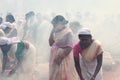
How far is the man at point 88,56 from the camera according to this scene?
18.8 ft

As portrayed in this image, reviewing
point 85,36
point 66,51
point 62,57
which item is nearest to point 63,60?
point 62,57

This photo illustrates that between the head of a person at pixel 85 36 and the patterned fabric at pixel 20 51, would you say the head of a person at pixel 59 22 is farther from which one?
the head of a person at pixel 85 36

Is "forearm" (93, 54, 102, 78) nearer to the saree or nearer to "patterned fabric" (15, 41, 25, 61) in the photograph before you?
the saree

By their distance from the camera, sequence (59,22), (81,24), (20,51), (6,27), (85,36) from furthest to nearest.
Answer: (81,24)
(6,27)
(59,22)
(20,51)
(85,36)

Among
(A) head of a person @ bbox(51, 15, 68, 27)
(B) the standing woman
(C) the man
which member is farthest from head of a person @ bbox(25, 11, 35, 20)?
(C) the man

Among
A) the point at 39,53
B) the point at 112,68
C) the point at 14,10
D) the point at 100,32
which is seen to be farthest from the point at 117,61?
the point at 14,10

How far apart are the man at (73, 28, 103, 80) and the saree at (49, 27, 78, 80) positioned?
0.91 metres

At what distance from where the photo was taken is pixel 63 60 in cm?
686

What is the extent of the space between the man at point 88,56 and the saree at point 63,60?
0.91 metres

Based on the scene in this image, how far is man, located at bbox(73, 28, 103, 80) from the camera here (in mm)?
5723

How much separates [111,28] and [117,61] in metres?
5.63

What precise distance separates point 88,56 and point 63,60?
44.1 inches

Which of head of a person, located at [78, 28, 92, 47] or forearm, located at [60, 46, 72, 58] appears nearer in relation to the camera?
head of a person, located at [78, 28, 92, 47]

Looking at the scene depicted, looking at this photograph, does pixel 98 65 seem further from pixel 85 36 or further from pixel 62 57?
pixel 62 57
